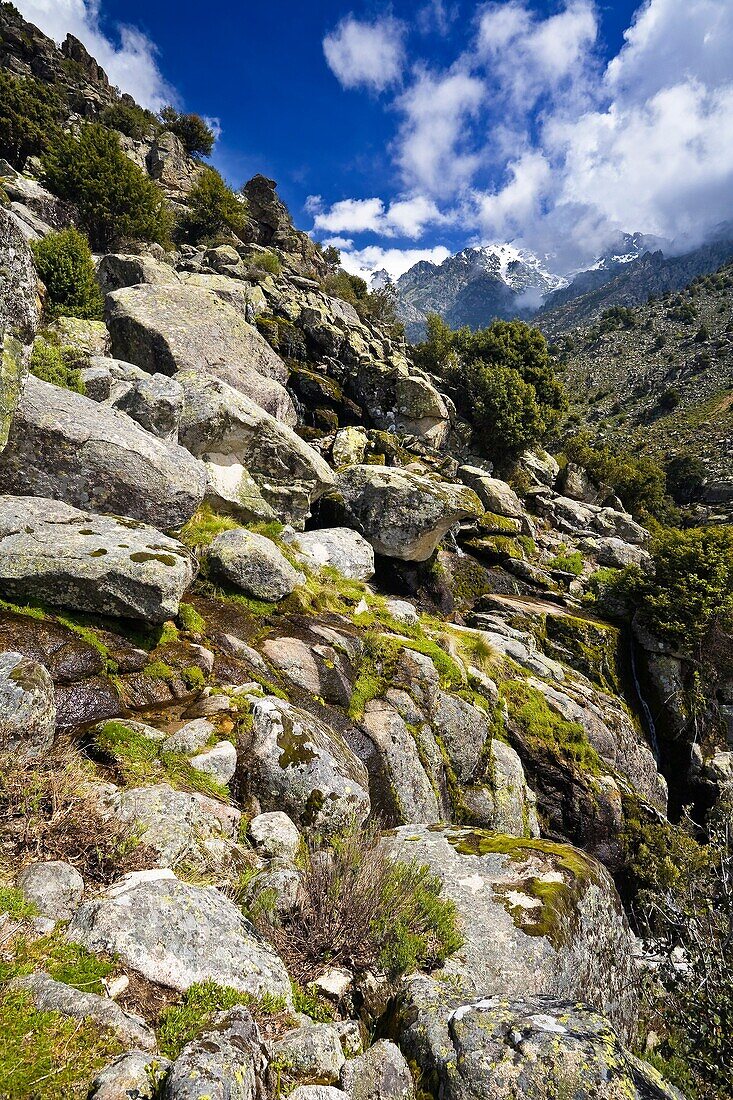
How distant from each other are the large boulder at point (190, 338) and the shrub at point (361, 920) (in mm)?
18385

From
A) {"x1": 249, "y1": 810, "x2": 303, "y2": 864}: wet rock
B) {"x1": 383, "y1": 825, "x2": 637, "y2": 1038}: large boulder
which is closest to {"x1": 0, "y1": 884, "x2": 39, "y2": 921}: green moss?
{"x1": 249, "y1": 810, "x2": 303, "y2": 864}: wet rock

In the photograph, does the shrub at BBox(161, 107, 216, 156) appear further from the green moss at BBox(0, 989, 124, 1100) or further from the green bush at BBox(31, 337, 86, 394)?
the green moss at BBox(0, 989, 124, 1100)

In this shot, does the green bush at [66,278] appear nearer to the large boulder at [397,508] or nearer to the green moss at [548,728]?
the large boulder at [397,508]

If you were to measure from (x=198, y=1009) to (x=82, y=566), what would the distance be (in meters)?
6.38

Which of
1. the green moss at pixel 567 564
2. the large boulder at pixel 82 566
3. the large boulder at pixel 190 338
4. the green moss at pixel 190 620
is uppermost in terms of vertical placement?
the large boulder at pixel 190 338

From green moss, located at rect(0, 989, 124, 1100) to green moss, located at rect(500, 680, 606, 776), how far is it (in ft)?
41.4

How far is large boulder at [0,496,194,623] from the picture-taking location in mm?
7648

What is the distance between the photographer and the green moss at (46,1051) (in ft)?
8.60

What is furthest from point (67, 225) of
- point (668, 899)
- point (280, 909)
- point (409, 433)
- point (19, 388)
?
point (668, 899)

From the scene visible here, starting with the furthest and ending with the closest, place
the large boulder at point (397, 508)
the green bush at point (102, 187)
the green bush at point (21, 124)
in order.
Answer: the green bush at point (21, 124) → the green bush at point (102, 187) → the large boulder at point (397, 508)

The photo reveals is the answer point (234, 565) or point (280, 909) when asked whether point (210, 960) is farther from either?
point (234, 565)

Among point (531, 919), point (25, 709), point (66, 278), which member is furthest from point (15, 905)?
point (66, 278)

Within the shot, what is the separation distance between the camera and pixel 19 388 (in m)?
9.75

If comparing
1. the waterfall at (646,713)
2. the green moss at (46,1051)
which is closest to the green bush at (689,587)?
the waterfall at (646,713)
